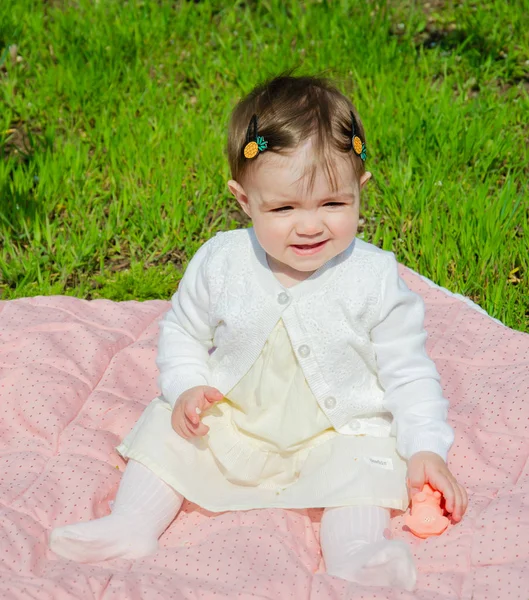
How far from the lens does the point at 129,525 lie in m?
2.29

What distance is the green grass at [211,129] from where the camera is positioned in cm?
354

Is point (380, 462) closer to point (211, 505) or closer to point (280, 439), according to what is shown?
point (280, 439)

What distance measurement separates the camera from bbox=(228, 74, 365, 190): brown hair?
2203 millimetres

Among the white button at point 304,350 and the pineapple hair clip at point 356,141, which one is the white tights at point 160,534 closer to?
the white button at point 304,350

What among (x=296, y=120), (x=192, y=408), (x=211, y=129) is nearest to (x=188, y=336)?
(x=192, y=408)

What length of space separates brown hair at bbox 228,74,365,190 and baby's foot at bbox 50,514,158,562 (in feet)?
2.82

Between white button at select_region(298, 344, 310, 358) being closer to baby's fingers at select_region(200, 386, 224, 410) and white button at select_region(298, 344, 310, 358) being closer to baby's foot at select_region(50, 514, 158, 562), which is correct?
baby's fingers at select_region(200, 386, 224, 410)

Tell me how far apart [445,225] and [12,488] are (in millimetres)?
1837

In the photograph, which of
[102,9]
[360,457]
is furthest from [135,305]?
[102,9]

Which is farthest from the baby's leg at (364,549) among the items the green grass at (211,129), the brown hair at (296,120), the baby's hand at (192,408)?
the green grass at (211,129)

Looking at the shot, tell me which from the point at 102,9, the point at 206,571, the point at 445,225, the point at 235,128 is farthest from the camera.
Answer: the point at 102,9

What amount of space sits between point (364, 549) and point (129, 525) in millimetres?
543

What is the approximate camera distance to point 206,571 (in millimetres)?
2213

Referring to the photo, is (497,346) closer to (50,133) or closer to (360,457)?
(360,457)
